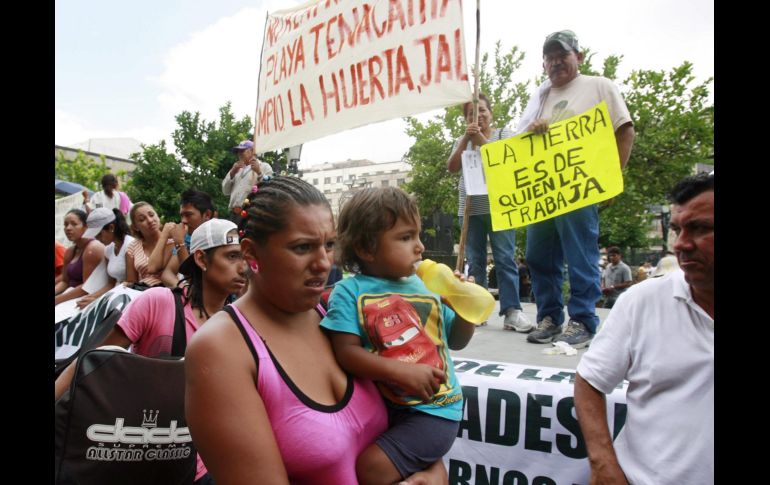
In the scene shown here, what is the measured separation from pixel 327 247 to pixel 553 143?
2293 millimetres

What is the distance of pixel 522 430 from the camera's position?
2.51 metres

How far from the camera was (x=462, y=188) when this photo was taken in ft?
15.2

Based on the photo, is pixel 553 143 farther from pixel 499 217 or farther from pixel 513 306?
pixel 513 306

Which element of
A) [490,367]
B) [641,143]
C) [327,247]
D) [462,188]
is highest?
[641,143]

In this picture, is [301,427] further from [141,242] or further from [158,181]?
[158,181]

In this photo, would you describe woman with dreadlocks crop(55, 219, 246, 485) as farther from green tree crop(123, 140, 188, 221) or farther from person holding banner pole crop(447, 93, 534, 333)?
green tree crop(123, 140, 188, 221)

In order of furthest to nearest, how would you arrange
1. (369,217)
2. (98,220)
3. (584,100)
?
1. (98,220)
2. (584,100)
3. (369,217)

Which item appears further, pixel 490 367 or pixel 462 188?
pixel 462 188

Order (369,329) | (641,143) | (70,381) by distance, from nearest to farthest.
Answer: (369,329) → (70,381) → (641,143)

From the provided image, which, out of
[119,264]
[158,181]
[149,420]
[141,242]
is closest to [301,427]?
[149,420]

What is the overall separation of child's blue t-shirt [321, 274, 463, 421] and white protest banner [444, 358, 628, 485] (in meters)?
0.95

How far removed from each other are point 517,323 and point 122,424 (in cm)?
285
